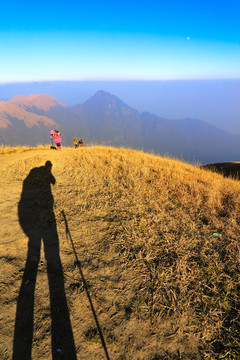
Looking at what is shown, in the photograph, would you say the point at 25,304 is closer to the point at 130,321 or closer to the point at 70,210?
the point at 130,321

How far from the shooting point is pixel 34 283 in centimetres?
320

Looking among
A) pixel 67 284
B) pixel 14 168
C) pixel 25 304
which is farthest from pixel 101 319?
pixel 14 168

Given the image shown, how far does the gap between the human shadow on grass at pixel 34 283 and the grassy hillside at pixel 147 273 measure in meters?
0.09

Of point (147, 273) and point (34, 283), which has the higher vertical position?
point (147, 273)

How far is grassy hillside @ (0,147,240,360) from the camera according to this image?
240 cm

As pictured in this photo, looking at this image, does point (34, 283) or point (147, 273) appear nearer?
point (34, 283)

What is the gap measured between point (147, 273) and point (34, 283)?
2200 mm

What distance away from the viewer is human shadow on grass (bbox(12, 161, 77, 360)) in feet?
7.79

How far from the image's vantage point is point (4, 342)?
239 centimetres

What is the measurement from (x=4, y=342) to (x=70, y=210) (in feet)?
11.4

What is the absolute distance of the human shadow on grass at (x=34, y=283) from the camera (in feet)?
7.79

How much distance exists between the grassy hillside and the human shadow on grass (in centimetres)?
9

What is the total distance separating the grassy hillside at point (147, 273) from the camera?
2404mm

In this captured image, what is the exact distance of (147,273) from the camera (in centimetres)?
334
